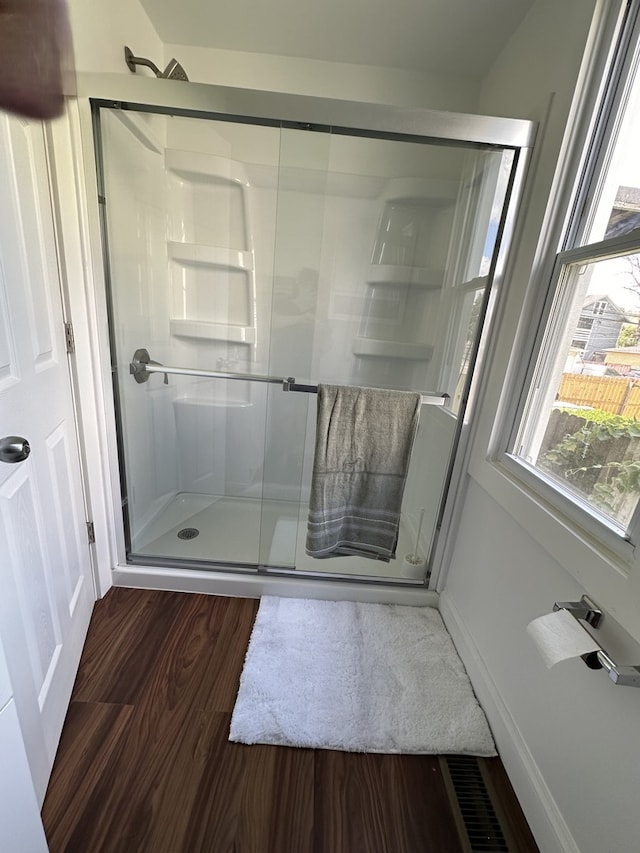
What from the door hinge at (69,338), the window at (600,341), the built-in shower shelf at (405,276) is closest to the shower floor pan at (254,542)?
the window at (600,341)

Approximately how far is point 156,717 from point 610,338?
67.6 inches

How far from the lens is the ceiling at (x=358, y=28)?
1453 millimetres

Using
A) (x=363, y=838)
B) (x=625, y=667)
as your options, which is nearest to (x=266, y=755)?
(x=363, y=838)

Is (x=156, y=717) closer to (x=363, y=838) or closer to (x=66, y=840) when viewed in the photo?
(x=66, y=840)

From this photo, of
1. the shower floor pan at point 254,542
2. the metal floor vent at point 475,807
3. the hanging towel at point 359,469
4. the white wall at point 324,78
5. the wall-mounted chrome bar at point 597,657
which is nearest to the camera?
the wall-mounted chrome bar at point 597,657

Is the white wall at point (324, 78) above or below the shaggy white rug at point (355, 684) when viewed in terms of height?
above

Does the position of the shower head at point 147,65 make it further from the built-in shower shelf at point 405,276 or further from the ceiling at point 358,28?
the built-in shower shelf at point 405,276

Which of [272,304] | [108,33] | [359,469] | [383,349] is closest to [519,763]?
[359,469]

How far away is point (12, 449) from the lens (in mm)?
768

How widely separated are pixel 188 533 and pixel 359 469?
99 centimetres

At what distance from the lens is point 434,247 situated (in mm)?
1792

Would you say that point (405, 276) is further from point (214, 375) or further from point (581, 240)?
point (214, 375)

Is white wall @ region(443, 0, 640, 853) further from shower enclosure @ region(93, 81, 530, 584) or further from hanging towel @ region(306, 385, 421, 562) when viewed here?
hanging towel @ region(306, 385, 421, 562)

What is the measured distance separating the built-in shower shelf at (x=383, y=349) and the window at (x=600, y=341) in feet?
2.61
